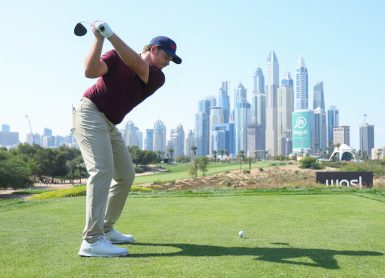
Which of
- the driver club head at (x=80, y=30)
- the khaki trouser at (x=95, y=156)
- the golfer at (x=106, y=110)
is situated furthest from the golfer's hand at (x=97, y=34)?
the khaki trouser at (x=95, y=156)

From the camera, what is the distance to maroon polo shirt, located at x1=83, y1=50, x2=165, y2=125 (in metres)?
Result: 4.27

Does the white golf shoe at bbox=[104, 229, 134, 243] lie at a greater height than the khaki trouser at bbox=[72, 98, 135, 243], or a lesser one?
lesser

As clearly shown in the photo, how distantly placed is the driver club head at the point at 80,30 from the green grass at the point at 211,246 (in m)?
2.01

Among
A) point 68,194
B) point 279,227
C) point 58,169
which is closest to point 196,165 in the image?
point 58,169

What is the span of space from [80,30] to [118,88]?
0.64 meters

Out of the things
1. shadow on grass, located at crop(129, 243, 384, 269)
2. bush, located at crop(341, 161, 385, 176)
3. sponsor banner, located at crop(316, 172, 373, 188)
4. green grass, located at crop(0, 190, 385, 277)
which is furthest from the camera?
bush, located at crop(341, 161, 385, 176)

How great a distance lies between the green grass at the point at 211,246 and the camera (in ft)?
10.8

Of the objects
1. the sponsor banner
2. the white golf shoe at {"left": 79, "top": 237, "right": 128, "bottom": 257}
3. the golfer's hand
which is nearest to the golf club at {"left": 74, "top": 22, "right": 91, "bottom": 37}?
the golfer's hand

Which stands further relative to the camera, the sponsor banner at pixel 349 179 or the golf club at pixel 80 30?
the sponsor banner at pixel 349 179

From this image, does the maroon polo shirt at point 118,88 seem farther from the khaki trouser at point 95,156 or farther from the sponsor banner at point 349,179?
the sponsor banner at point 349,179

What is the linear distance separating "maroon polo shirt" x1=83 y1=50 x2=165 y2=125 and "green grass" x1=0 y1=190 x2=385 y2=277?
4.46 ft

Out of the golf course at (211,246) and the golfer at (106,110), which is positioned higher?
the golfer at (106,110)

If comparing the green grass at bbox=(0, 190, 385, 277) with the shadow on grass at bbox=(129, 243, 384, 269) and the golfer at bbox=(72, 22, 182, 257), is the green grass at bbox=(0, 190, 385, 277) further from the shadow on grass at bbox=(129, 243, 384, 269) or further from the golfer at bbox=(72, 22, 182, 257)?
the golfer at bbox=(72, 22, 182, 257)

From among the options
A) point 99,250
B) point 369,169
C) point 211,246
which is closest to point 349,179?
point 211,246
